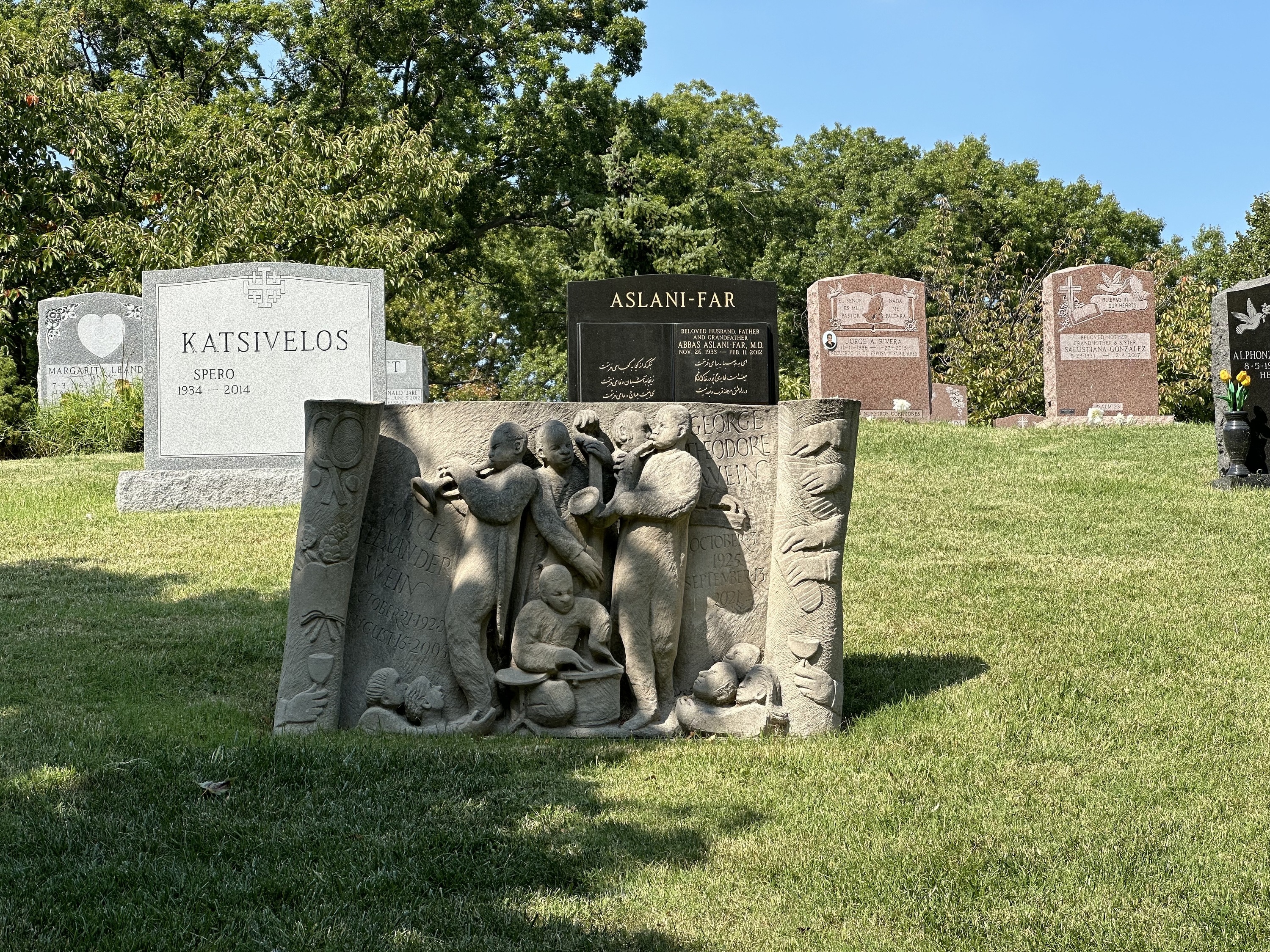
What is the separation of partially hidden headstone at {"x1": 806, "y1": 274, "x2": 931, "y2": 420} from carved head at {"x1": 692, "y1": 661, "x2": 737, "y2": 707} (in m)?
13.6

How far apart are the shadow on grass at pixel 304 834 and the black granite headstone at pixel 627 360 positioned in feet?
17.3

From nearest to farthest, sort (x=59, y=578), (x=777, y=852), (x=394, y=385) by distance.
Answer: (x=777, y=852) → (x=59, y=578) → (x=394, y=385)

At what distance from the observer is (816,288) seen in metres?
18.2

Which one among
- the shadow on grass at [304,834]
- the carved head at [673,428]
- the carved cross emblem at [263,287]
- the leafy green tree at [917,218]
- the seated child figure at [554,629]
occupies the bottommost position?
the shadow on grass at [304,834]

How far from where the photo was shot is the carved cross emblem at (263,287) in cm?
1126

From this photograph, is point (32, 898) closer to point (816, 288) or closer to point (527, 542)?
point (527, 542)

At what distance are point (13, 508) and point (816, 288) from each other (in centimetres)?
1161

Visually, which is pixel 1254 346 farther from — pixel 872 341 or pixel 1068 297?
pixel 872 341

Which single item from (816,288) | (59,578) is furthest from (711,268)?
(59,578)

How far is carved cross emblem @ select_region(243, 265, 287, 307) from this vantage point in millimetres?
11258

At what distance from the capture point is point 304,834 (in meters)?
3.75

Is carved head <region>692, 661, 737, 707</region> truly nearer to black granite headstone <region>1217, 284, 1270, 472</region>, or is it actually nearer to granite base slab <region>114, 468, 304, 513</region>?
granite base slab <region>114, 468, 304, 513</region>

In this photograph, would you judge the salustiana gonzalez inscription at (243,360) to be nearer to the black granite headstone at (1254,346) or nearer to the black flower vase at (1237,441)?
the black flower vase at (1237,441)

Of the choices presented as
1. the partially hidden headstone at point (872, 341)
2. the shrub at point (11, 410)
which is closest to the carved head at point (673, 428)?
the partially hidden headstone at point (872, 341)
